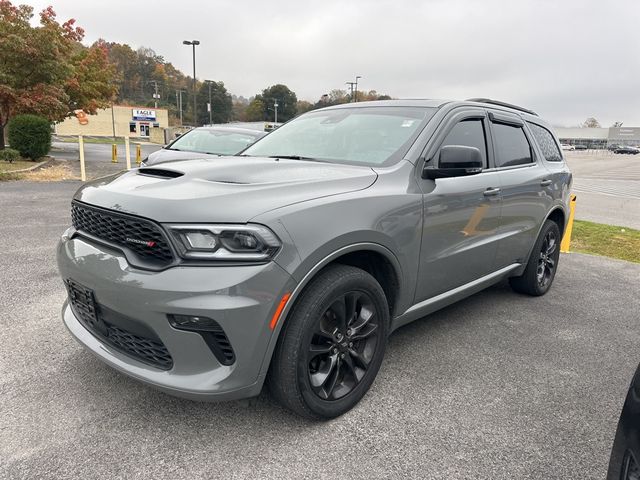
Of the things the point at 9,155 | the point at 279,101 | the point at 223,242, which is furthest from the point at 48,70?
the point at 279,101

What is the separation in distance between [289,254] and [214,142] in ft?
Answer: 24.2

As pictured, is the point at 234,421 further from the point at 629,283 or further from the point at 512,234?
the point at 629,283

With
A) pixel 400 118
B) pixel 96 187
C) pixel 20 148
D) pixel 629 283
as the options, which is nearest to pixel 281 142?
pixel 400 118

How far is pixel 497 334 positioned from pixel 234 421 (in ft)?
7.83

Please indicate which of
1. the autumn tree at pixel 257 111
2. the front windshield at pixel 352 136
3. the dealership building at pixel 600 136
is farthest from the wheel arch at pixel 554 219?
the dealership building at pixel 600 136

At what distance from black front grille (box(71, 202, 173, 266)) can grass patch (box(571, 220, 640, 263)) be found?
23.4ft

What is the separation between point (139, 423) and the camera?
8.27 feet

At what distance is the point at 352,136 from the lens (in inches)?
136

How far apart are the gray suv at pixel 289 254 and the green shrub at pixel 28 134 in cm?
1624

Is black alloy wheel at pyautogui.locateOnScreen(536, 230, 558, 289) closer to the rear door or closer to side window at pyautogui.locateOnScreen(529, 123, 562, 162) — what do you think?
the rear door

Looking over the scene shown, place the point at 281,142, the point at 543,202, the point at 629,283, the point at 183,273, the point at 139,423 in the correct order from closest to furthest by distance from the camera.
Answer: the point at 183,273 → the point at 139,423 → the point at 281,142 → the point at 543,202 → the point at 629,283

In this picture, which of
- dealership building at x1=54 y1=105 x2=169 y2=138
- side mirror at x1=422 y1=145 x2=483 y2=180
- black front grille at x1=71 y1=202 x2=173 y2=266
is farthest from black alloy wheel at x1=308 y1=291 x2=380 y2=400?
dealership building at x1=54 y1=105 x2=169 y2=138

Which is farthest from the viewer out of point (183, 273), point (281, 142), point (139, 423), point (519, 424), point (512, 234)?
point (512, 234)

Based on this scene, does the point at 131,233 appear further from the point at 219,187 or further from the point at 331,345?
the point at 331,345
